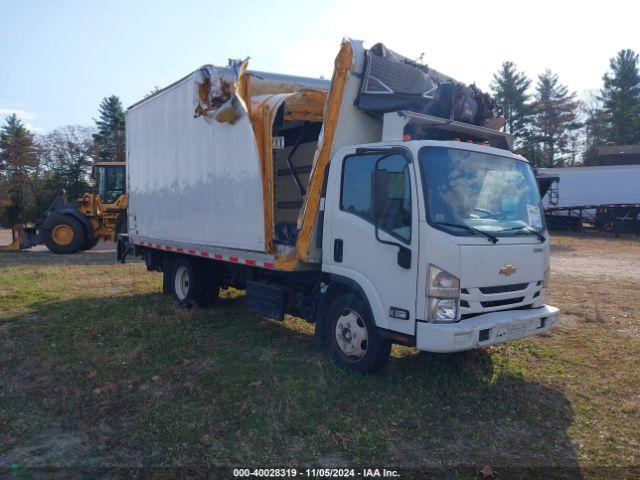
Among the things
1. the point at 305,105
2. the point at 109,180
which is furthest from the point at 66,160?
the point at 305,105

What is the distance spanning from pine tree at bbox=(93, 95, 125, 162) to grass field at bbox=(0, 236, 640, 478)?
42517 mm

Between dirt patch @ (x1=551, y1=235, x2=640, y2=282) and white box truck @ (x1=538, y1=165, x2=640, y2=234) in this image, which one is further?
white box truck @ (x1=538, y1=165, x2=640, y2=234)

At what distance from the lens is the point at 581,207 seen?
28906 mm

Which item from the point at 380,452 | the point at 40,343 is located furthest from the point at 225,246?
the point at 380,452

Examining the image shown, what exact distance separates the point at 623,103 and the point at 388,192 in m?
48.7

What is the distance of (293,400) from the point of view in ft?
16.6

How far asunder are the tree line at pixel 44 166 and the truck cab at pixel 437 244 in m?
45.0

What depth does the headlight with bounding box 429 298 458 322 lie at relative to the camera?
483cm

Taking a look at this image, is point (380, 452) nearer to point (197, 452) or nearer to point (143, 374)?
point (197, 452)

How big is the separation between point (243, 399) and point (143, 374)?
1.38 metres

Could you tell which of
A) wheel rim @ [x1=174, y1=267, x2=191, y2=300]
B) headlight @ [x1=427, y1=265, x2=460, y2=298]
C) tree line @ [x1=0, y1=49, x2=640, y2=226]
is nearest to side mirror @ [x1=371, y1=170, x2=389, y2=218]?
headlight @ [x1=427, y1=265, x2=460, y2=298]

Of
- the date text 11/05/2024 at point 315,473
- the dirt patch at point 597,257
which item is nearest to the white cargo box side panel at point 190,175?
the date text 11/05/2024 at point 315,473

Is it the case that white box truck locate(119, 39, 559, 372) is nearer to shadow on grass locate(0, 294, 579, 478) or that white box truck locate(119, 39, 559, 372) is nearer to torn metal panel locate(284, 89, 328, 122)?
torn metal panel locate(284, 89, 328, 122)

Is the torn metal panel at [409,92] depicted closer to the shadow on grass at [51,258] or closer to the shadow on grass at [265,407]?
the shadow on grass at [265,407]
